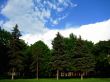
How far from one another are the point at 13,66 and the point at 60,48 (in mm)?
14740

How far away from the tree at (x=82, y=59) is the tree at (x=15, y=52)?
54.9ft

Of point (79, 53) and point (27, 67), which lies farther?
point (27, 67)

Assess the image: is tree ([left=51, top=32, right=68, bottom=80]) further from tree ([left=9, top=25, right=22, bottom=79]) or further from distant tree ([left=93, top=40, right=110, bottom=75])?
distant tree ([left=93, top=40, right=110, bottom=75])

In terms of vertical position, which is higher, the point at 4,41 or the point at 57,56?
the point at 4,41

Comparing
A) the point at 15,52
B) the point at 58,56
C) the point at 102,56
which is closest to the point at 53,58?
the point at 58,56

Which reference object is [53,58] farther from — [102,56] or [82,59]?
[102,56]

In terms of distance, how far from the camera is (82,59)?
74.4 metres

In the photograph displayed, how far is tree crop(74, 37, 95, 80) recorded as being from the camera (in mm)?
73812

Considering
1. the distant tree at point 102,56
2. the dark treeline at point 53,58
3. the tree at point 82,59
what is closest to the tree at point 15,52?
the dark treeline at point 53,58

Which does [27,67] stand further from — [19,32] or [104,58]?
[104,58]

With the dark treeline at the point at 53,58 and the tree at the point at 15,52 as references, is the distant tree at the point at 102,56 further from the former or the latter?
the tree at the point at 15,52

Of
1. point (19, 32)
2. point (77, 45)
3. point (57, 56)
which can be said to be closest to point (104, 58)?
point (77, 45)

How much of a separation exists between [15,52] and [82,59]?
19467mm

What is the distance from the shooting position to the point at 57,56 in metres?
74.3
